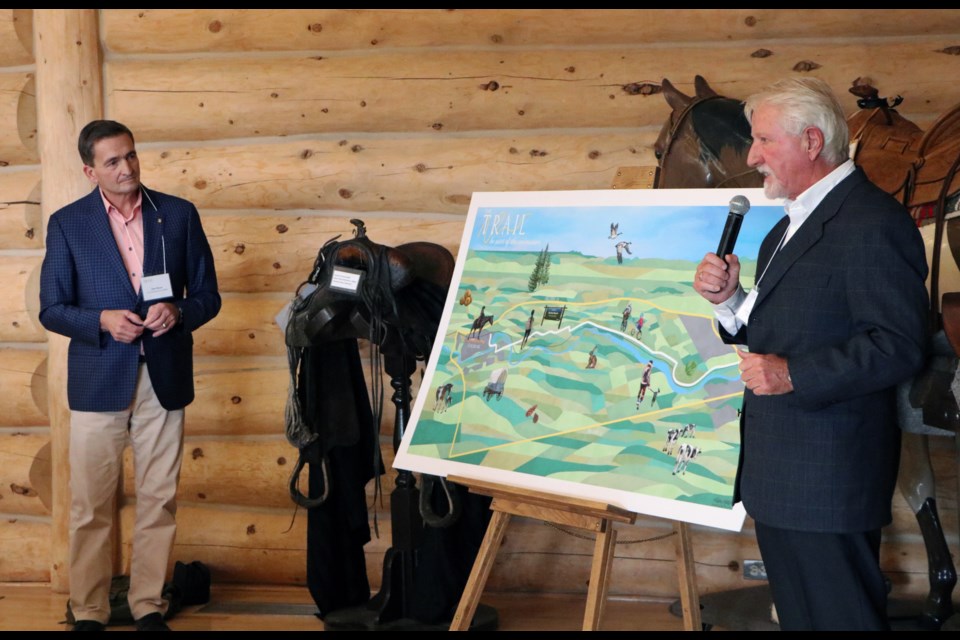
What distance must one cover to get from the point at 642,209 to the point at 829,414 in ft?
3.19

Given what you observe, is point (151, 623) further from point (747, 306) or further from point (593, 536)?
point (747, 306)

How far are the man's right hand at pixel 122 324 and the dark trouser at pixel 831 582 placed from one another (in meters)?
2.28

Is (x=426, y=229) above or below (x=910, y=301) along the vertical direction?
above

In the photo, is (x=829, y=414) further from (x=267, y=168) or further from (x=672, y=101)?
(x=267, y=168)

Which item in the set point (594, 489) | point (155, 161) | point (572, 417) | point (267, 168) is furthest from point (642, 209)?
point (155, 161)

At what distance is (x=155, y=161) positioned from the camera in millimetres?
4422

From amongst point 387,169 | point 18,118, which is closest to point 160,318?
point 387,169

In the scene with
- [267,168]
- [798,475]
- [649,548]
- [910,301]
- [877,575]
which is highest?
[267,168]

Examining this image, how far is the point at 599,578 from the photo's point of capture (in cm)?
268

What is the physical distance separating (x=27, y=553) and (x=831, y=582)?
369 centimetres

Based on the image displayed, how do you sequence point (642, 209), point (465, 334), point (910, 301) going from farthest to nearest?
1. point (465, 334)
2. point (642, 209)
3. point (910, 301)

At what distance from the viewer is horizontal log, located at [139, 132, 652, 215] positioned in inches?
161

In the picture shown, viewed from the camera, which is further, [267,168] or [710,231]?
[267,168]

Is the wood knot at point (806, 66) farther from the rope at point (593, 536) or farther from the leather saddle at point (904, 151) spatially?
the rope at point (593, 536)
